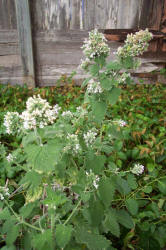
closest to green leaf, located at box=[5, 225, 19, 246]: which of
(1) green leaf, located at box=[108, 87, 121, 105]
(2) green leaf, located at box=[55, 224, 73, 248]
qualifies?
(2) green leaf, located at box=[55, 224, 73, 248]

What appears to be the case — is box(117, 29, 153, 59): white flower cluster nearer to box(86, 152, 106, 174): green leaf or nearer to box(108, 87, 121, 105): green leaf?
box(108, 87, 121, 105): green leaf

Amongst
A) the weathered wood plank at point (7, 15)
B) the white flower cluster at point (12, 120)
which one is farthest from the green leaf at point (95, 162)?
the weathered wood plank at point (7, 15)

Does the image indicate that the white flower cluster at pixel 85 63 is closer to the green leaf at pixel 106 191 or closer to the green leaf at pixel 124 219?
the green leaf at pixel 106 191

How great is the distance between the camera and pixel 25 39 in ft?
12.0

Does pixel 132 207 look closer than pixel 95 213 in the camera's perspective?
No

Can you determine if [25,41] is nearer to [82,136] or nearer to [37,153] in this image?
[82,136]

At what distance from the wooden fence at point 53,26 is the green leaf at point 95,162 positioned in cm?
298

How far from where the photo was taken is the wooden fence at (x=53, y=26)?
3555 mm

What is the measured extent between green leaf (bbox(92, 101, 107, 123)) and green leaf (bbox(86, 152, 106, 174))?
0.63ft

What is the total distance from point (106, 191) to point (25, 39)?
3179 millimetres

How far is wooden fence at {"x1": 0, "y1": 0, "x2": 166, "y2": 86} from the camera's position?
3.55m

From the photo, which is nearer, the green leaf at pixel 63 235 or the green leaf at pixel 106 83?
the green leaf at pixel 63 235

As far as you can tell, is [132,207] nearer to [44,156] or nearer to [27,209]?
[27,209]

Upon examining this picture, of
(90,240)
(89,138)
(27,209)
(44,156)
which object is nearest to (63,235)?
(90,240)
